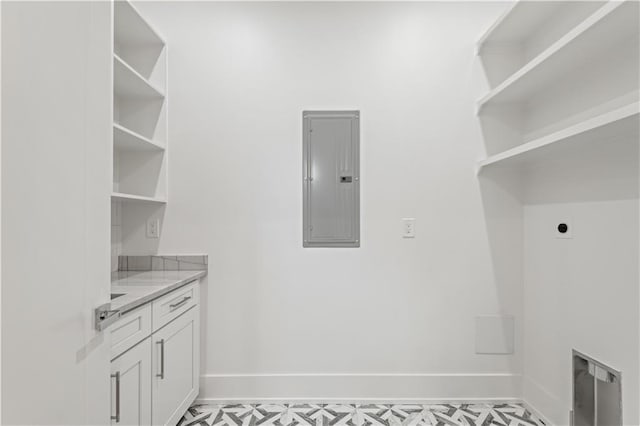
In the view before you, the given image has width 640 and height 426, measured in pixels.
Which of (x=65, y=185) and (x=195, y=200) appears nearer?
(x=65, y=185)

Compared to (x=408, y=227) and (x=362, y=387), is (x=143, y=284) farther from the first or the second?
(x=408, y=227)

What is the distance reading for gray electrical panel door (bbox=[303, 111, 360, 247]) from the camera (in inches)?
89.2

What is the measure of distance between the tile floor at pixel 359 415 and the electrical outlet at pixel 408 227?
3.50 ft

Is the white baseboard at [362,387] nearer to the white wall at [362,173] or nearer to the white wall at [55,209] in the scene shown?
the white wall at [362,173]

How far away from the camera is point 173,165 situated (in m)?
2.28

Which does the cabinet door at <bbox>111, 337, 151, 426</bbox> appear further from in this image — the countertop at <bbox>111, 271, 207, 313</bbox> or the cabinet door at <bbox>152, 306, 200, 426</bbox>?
the countertop at <bbox>111, 271, 207, 313</bbox>

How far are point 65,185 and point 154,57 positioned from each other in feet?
5.80

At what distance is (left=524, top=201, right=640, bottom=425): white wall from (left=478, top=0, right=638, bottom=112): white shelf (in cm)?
68

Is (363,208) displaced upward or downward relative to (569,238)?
upward

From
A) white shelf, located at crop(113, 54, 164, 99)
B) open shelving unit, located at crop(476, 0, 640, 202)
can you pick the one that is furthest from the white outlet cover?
white shelf, located at crop(113, 54, 164, 99)


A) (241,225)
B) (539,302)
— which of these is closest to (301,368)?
(241,225)

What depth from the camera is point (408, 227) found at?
2.27 m

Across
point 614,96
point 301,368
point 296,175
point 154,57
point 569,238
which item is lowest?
point 301,368

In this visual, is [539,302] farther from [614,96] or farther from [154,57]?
[154,57]
